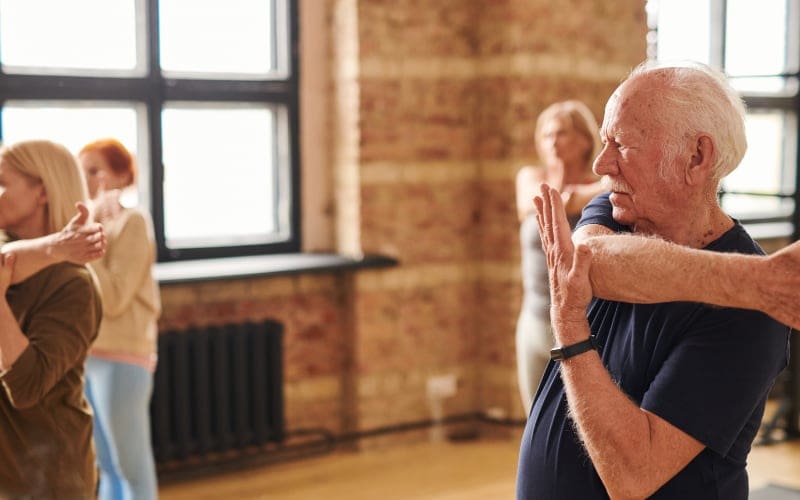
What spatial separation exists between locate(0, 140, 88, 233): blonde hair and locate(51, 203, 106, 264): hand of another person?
192 millimetres

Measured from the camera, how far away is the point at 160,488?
439cm

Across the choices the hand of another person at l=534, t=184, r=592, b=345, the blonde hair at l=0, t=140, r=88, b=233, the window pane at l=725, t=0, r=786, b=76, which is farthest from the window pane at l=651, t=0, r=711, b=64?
the hand of another person at l=534, t=184, r=592, b=345

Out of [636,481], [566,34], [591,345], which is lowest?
[636,481]

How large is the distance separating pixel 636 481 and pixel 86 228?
121cm

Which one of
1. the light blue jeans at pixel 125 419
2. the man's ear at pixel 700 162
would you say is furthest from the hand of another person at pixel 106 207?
the man's ear at pixel 700 162

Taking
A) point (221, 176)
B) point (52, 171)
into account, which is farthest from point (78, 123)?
point (52, 171)

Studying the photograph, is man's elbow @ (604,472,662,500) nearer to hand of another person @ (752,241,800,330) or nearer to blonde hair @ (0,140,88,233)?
hand of another person @ (752,241,800,330)

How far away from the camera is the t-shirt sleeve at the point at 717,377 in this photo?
4.80 feet

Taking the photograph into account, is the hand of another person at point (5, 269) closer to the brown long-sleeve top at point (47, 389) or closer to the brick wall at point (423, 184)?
the brown long-sleeve top at point (47, 389)

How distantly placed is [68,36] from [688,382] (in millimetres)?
3515

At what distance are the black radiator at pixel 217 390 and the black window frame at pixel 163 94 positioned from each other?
0.42 meters

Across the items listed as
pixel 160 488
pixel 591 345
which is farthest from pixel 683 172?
pixel 160 488

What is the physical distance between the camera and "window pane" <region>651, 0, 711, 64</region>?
5660 millimetres

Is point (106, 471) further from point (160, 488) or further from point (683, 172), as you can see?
point (683, 172)
